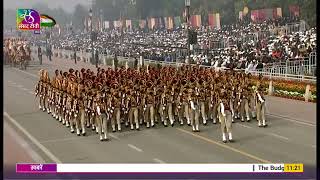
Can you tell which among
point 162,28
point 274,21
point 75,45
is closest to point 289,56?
point 274,21

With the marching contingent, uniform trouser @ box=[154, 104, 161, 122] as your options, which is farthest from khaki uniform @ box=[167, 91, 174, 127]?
the marching contingent

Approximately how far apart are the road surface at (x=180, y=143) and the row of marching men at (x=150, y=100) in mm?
513

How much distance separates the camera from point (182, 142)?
19.2m

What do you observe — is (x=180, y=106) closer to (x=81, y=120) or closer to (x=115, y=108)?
(x=115, y=108)

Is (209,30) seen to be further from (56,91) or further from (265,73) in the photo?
(56,91)

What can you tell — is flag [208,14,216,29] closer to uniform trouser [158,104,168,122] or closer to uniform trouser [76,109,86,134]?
uniform trouser [158,104,168,122]

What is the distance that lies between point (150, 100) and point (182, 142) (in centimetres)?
340

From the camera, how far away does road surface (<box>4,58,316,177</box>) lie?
55.3 ft

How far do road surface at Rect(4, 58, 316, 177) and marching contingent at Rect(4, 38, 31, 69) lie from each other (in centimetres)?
2045

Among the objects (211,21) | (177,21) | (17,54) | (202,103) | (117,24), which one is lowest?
(202,103)

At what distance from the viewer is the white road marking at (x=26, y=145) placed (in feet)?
55.4

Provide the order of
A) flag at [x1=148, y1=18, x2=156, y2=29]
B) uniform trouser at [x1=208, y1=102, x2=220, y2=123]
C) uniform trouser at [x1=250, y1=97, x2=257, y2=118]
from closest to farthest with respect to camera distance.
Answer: uniform trouser at [x1=208, y1=102, x2=220, y2=123], uniform trouser at [x1=250, y1=97, x2=257, y2=118], flag at [x1=148, y1=18, x2=156, y2=29]

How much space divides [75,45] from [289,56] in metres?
23.0

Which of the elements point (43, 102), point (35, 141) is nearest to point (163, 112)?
point (35, 141)
